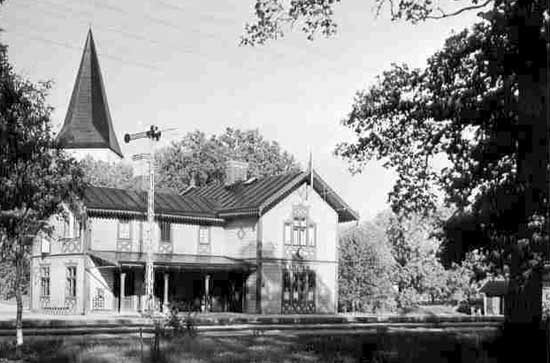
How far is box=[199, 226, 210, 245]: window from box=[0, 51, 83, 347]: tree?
91.6ft

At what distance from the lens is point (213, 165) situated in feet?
236

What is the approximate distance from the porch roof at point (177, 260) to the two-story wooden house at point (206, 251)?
6 centimetres

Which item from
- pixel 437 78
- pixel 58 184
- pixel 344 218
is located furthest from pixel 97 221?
pixel 437 78

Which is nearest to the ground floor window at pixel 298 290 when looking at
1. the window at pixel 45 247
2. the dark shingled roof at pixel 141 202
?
the dark shingled roof at pixel 141 202

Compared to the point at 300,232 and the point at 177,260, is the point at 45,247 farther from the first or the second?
the point at 300,232

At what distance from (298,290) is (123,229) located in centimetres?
1109

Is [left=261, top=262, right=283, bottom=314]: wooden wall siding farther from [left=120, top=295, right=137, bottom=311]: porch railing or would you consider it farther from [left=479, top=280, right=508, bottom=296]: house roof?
[left=479, top=280, right=508, bottom=296]: house roof

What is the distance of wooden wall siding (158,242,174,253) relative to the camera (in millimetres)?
46031

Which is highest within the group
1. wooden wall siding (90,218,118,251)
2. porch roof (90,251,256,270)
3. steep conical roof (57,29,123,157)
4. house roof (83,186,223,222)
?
steep conical roof (57,29,123,157)

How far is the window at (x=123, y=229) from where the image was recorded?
4431 cm

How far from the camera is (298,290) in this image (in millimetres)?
47938

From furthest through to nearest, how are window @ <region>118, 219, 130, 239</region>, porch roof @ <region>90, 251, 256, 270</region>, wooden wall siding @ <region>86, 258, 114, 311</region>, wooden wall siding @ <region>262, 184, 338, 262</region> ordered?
wooden wall siding @ <region>262, 184, 338, 262</region> < window @ <region>118, 219, 130, 239</region> < wooden wall siding @ <region>86, 258, 114, 311</region> < porch roof @ <region>90, 251, 256, 270</region>

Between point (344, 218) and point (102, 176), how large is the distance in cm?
3498

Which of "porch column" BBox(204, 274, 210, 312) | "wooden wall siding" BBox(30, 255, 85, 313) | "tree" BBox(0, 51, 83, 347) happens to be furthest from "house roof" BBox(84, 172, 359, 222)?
"tree" BBox(0, 51, 83, 347)
